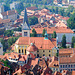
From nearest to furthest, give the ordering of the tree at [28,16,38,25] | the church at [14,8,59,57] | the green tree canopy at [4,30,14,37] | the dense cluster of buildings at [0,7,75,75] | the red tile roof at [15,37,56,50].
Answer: the dense cluster of buildings at [0,7,75,75]
the church at [14,8,59,57]
the red tile roof at [15,37,56,50]
the green tree canopy at [4,30,14,37]
the tree at [28,16,38,25]

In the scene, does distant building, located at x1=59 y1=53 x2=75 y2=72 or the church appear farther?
the church

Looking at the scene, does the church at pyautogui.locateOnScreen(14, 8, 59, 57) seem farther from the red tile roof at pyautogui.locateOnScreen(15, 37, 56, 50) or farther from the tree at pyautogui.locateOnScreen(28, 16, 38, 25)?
the tree at pyautogui.locateOnScreen(28, 16, 38, 25)

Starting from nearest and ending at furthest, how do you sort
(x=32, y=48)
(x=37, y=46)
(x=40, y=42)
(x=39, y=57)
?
(x=32, y=48) < (x=39, y=57) < (x=37, y=46) < (x=40, y=42)

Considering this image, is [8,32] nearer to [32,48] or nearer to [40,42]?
[40,42]

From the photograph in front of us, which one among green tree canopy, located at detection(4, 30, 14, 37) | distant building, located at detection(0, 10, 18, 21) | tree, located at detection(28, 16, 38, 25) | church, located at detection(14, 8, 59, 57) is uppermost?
church, located at detection(14, 8, 59, 57)

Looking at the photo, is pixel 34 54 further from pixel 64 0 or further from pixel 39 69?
pixel 64 0

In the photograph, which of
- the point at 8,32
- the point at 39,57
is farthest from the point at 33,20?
the point at 39,57

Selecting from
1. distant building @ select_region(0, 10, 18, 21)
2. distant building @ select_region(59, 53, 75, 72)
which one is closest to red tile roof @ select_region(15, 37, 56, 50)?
distant building @ select_region(59, 53, 75, 72)

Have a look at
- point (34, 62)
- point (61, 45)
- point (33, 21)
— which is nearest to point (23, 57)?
point (34, 62)

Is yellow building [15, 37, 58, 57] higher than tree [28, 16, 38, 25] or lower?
higher

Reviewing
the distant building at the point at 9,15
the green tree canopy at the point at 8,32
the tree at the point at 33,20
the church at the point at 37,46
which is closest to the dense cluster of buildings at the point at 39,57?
the church at the point at 37,46

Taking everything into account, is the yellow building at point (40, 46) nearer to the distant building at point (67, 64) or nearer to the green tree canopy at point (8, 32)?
the distant building at point (67, 64)
